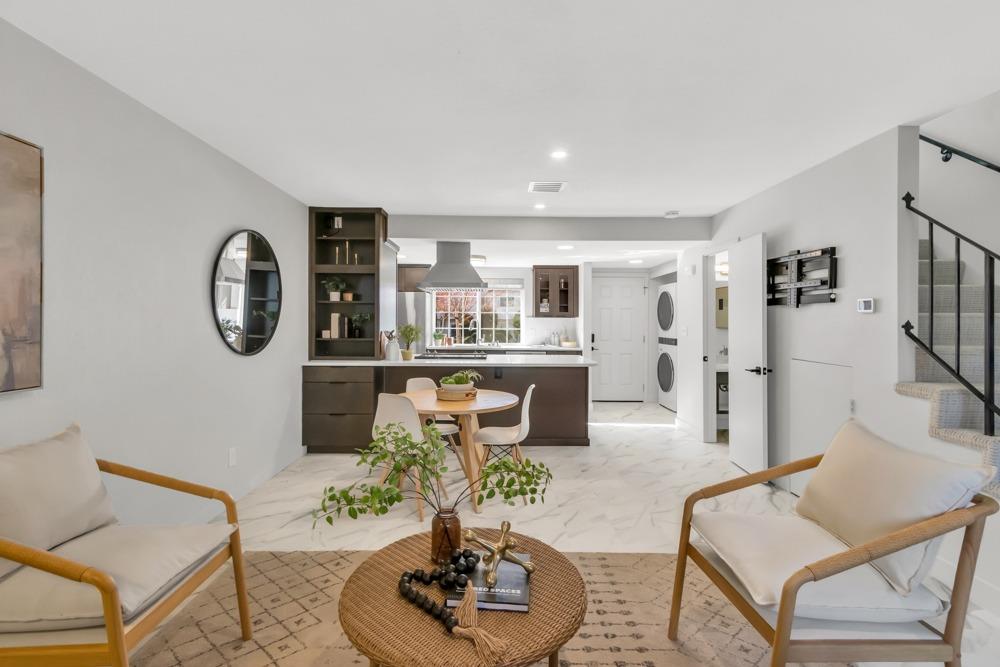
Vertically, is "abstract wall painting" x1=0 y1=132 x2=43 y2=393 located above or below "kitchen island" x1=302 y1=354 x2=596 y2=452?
above

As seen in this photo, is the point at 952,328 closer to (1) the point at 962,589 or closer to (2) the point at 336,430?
(1) the point at 962,589

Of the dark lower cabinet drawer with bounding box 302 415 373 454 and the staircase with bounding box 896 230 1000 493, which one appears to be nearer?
the staircase with bounding box 896 230 1000 493

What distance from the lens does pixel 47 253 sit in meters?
1.99

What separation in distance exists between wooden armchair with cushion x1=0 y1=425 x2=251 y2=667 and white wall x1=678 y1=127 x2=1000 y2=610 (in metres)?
3.32

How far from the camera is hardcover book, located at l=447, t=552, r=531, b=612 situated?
141cm

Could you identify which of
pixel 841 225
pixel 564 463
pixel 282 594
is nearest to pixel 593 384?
pixel 564 463

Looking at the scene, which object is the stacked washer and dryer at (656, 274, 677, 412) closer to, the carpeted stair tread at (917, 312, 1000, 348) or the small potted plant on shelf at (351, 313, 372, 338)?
the carpeted stair tread at (917, 312, 1000, 348)

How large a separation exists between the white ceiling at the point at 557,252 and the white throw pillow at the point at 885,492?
3667 mm

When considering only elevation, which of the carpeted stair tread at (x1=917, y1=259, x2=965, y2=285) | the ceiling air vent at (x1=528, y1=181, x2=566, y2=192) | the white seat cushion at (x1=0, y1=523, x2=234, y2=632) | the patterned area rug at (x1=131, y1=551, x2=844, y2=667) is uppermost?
the ceiling air vent at (x1=528, y1=181, x2=566, y2=192)

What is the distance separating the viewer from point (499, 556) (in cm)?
156

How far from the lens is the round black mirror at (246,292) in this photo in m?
3.25

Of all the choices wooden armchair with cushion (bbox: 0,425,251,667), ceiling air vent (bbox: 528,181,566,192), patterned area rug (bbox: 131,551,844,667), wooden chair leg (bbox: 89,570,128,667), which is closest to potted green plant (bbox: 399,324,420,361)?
ceiling air vent (bbox: 528,181,566,192)

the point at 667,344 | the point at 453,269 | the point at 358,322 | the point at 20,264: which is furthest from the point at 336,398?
the point at 667,344

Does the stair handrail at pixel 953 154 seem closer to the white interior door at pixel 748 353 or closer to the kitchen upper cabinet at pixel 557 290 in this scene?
the white interior door at pixel 748 353
